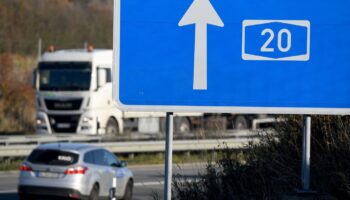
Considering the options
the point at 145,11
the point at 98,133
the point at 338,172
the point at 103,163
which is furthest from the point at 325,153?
the point at 98,133

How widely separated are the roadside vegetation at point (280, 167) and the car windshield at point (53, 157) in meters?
12.0

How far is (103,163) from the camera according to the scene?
67.6 feet

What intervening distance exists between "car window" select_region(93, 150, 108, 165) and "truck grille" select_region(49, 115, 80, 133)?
13.8m

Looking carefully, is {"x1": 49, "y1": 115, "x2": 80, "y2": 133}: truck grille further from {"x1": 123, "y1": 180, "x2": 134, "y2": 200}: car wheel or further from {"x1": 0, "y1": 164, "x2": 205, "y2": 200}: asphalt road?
{"x1": 123, "y1": 180, "x2": 134, "y2": 200}: car wheel

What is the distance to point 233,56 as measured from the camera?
4.48m

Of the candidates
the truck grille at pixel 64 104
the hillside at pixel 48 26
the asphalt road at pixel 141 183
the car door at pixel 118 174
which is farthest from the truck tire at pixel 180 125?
the hillside at pixel 48 26

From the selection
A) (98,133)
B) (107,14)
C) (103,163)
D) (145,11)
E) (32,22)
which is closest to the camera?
(145,11)

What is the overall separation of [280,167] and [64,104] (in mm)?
28018

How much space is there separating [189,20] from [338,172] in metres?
2.28

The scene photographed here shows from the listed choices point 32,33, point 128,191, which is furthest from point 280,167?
point 32,33

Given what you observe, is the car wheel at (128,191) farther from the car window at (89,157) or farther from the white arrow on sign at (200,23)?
the white arrow on sign at (200,23)

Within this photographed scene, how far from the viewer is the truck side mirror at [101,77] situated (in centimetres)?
3369

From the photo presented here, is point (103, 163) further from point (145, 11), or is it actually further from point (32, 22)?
point (32, 22)

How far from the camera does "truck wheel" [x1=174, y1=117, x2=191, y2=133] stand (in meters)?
37.6
